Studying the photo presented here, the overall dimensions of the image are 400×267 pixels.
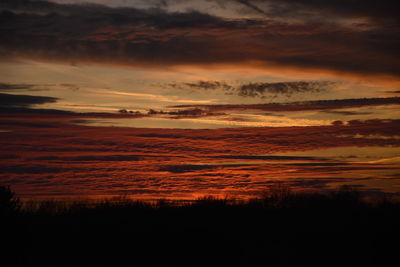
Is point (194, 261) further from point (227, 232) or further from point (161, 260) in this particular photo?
point (227, 232)

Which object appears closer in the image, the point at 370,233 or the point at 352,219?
the point at 370,233

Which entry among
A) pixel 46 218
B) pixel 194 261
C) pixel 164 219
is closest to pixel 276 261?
pixel 194 261

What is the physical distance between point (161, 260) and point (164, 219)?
933 cm

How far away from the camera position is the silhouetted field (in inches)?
852

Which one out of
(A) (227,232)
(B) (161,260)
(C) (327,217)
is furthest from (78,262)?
(C) (327,217)

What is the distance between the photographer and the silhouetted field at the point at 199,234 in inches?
852

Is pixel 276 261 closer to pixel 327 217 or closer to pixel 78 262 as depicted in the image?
pixel 78 262

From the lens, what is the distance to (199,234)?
2592 centimetres

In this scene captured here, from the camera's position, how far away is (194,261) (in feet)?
70.1

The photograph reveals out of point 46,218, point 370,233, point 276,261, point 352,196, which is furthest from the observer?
point 352,196

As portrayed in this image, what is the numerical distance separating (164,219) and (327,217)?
34.9ft

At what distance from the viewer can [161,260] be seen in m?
21.5

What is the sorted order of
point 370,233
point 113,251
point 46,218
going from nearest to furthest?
point 113,251 → point 370,233 → point 46,218

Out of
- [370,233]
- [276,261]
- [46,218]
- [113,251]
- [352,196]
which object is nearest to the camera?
[276,261]
